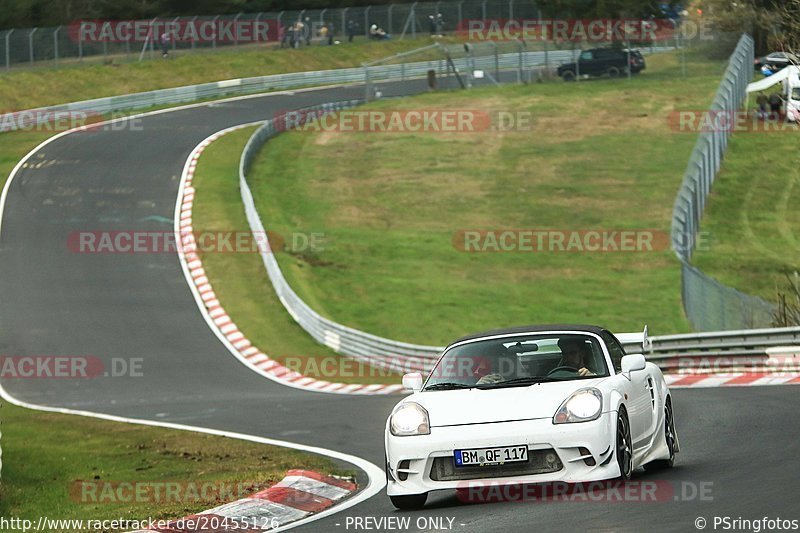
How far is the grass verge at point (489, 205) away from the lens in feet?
108

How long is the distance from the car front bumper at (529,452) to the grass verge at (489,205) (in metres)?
20.6

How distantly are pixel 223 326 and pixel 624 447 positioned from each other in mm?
22141

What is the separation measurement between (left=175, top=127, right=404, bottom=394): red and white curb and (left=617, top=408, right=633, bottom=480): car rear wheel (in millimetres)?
13788

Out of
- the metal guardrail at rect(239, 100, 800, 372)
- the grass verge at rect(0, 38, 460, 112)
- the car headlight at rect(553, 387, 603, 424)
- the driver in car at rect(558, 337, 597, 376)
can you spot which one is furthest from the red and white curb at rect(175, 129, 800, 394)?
the grass verge at rect(0, 38, 460, 112)

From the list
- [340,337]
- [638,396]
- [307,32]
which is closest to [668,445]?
[638,396]

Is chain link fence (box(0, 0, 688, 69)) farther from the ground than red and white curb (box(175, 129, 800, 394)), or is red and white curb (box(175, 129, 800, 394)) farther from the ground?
chain link fence (box(0, 0, 688, 69))

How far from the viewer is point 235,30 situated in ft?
245

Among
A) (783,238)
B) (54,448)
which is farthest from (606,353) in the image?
(783,238)

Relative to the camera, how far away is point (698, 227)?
3572cm

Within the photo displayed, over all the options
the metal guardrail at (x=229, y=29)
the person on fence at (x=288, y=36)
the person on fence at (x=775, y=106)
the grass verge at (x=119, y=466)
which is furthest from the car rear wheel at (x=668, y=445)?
the person on fence at (x=288, y=36)

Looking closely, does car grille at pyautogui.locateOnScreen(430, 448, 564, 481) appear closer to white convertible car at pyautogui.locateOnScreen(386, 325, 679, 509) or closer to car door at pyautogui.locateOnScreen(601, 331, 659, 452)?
white convertible car at pyautogui.locateOnScreen(386, 325, 679, 509)

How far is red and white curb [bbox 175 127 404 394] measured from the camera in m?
25.4

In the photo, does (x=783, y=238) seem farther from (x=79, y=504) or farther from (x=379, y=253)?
(x=79, y=504)

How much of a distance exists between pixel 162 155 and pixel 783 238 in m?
22.3
